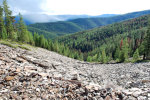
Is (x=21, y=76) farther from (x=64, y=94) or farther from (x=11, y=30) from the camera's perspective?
(x=11, y=30)

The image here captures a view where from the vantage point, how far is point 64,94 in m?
10.0

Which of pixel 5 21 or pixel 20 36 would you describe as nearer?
pixel 5 21

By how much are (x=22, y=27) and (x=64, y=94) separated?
6054cm

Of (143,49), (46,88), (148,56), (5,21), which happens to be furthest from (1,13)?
(148,56)

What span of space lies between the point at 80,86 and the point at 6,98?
23.3 feet

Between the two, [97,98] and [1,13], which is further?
[1,13]

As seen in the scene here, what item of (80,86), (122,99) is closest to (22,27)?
(80,86)

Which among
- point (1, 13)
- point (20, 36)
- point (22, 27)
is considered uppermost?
point (1, 13)

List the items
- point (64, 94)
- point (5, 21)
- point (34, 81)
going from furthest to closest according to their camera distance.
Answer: point (5, 21), point (34, 81), point (64, 94)

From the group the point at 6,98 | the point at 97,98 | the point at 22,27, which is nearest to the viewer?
the point at 6,98

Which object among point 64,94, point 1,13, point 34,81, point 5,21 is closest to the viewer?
point 64,94

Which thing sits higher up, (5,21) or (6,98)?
(5,21)

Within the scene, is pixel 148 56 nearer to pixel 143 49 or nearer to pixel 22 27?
pixel 143 49

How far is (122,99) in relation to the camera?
8742 mm
